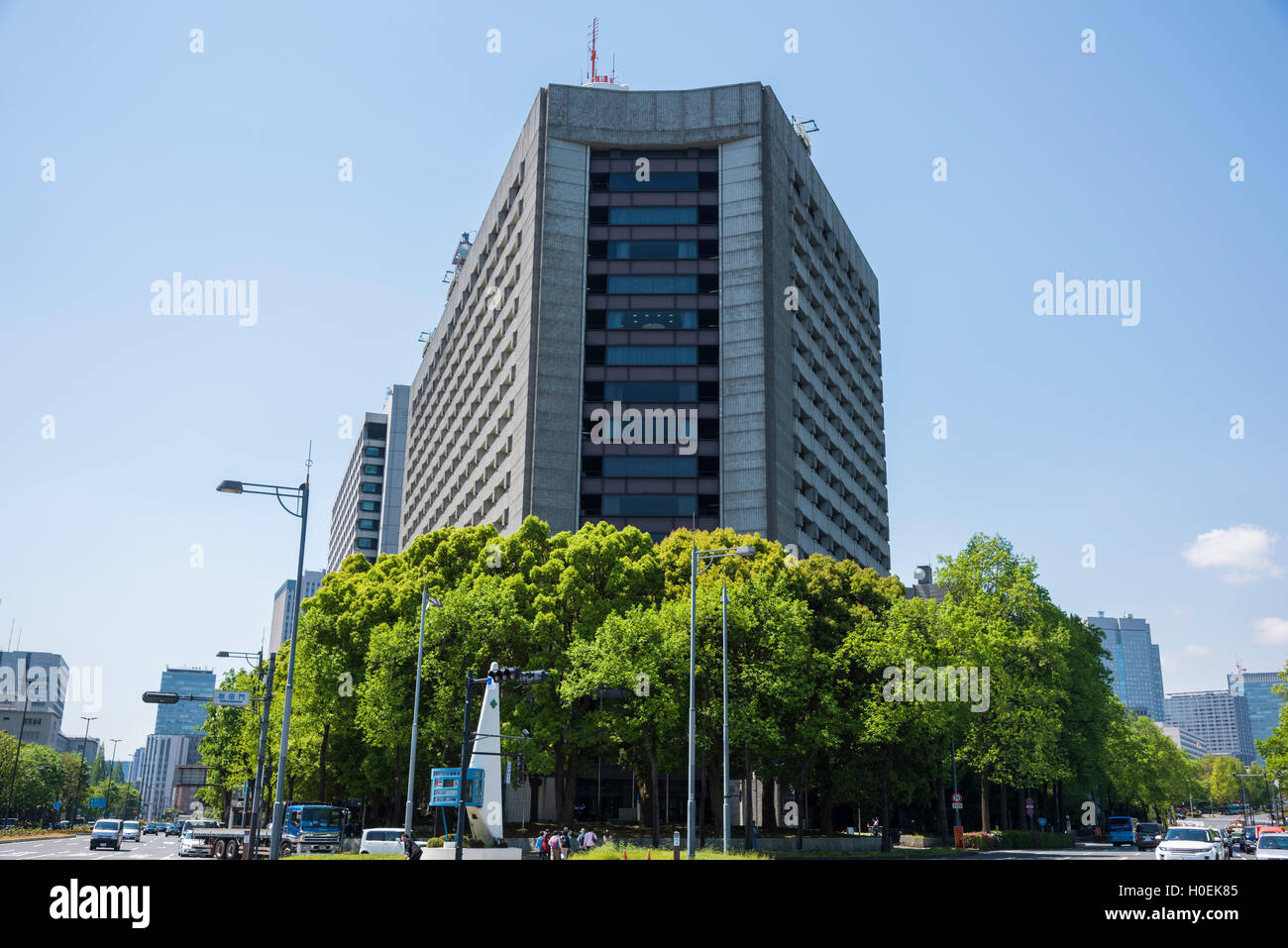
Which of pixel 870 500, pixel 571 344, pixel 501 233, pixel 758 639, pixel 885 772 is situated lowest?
pixel 885 772

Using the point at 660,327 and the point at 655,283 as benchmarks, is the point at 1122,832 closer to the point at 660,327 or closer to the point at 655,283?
the point at 660,327

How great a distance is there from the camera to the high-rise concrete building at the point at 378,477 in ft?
519

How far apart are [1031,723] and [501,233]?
6224 centimetres

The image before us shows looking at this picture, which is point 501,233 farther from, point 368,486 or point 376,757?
point 368,486

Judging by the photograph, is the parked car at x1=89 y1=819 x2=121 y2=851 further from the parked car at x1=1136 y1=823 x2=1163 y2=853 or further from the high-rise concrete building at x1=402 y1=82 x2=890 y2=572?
the parked car at x1=1136 y1=823 x2=1163 y2=853

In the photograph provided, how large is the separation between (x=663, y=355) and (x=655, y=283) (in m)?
6.26

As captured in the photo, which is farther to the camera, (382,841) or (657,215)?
(657,215)

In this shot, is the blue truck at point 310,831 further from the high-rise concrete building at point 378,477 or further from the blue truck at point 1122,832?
the high-rise concrete building at point 378,477

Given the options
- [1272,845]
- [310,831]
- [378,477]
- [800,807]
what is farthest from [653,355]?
[378,477]

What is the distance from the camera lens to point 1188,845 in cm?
3153

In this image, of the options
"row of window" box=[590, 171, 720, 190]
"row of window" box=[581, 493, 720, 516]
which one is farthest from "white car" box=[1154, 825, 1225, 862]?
"row of window" box=[590, 171, 720, 190]

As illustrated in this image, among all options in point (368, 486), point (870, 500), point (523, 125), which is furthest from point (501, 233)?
point (368, 486)

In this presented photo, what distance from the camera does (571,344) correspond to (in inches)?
3091

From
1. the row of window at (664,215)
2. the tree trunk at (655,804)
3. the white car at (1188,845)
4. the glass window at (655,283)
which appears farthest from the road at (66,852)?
the row of window at (664,215)
